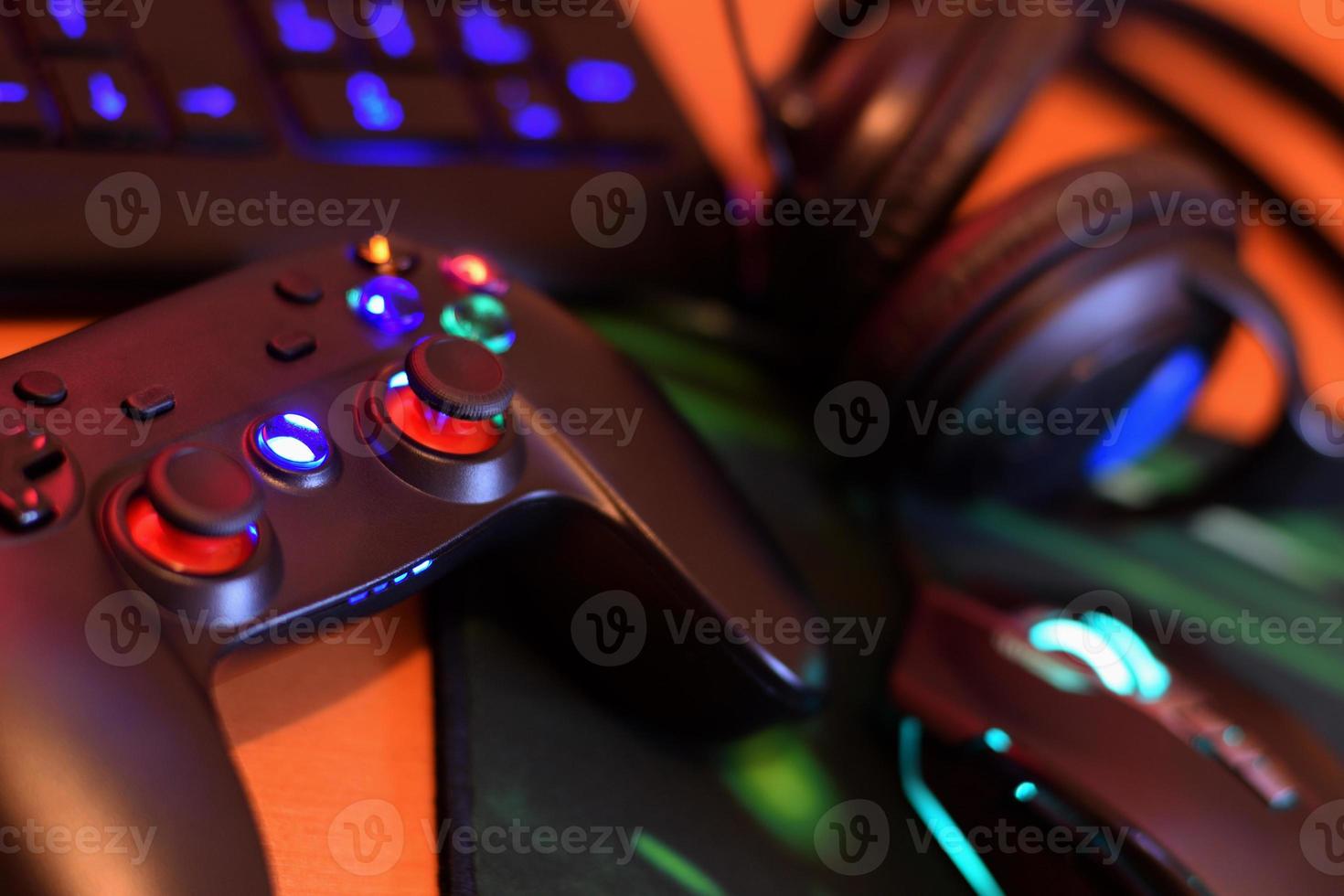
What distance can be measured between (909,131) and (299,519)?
0.27m

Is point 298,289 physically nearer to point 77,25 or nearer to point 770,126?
point 77,25

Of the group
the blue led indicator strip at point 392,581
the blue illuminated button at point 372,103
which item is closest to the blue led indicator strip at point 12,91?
the blue illuminated button at point 372,103

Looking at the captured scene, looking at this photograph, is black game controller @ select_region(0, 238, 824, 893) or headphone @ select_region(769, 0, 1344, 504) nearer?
black game controller @ select_region(0, 238, 824, 893)

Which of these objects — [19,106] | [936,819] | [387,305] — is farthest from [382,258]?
[936,819]

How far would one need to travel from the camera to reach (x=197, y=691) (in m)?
0.23

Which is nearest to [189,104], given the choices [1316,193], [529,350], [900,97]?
[529,350]

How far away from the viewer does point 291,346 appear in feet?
0.94

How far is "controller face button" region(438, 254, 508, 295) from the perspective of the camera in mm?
329

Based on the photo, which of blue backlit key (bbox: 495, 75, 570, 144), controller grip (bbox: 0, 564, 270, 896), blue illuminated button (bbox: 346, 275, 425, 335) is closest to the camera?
controller grip (bbox: 0, 564, 270, 896)

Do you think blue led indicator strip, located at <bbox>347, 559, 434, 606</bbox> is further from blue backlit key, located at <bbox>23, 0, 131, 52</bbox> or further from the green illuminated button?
blue backlit key, located at <bbox>23, 0, 131, 52</bbox>

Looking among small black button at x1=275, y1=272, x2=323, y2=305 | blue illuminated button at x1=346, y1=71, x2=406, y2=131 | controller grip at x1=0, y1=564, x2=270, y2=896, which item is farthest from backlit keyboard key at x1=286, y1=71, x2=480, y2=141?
controller grip at x1=0, y1=564, x2=270, y2=896

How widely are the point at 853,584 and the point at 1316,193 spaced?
48 centimetres

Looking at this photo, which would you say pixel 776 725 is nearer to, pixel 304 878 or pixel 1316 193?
pixel 304 878

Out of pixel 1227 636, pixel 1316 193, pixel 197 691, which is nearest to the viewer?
pixel 197 691
